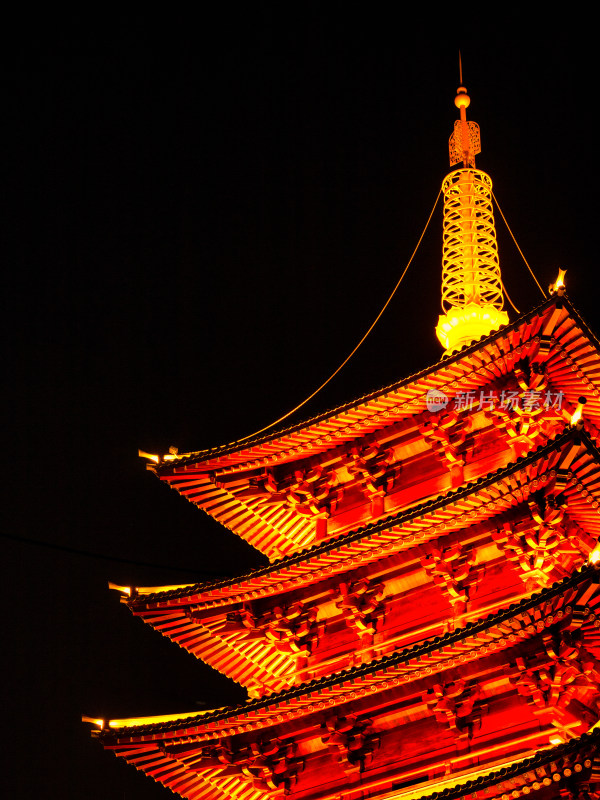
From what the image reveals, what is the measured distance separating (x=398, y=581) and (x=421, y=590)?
38 cm

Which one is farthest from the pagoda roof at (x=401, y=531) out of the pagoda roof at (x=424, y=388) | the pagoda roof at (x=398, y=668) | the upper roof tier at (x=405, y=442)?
the pagoda roof at (x=424, y=388)

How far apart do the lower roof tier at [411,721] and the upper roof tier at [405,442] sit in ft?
9.05

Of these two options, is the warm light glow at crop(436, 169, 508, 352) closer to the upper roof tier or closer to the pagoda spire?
the pagoda spire

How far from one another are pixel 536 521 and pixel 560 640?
1.59m

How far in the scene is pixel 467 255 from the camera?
58.1ft

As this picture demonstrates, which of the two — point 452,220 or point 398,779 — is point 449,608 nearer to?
point 398,779

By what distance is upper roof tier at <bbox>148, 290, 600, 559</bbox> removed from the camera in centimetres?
1457

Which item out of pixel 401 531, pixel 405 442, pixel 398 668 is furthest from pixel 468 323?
pixel 398 668

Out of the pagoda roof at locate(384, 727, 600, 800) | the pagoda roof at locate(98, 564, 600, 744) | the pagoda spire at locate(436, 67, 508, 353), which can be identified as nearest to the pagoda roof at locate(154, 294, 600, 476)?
the pagoda spire at locate(436, 67, 508, 353)

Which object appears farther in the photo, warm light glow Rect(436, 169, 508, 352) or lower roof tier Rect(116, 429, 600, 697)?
warm light glow Rect(436, 169, 508, 352)

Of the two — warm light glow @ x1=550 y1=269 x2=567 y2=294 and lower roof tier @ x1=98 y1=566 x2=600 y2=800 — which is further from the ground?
warm light glow @ x1=550 y1=269 x2=567 y2=294

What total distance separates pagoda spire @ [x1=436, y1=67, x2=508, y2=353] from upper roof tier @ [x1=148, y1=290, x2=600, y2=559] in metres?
1.33

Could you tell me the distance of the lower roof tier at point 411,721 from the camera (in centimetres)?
1301

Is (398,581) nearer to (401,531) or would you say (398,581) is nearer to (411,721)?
(401,531)
